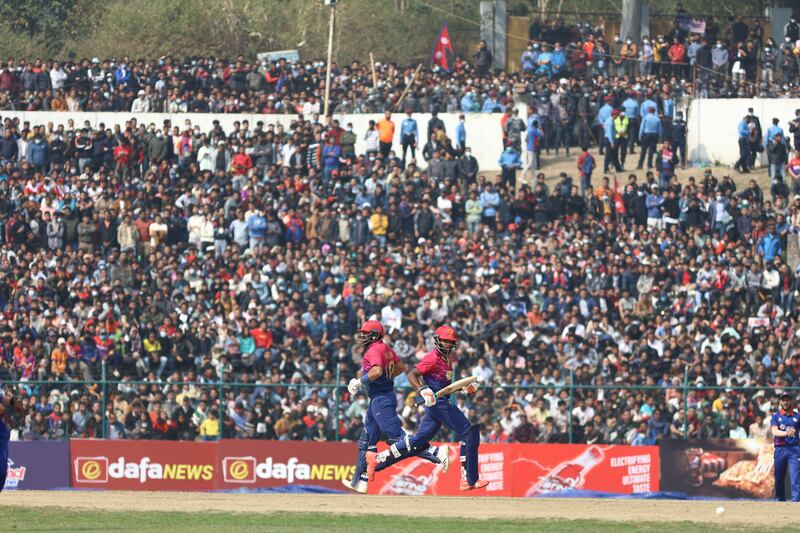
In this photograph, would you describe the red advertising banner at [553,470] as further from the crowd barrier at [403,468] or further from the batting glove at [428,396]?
the batting glove at [428,396]

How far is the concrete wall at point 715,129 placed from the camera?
141ft

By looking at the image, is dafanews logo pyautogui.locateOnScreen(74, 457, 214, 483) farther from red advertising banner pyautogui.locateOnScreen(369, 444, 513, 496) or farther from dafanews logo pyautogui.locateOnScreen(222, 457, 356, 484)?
red advertising banner pyautogui.locateOnScreen(369, 444, 513, 496)

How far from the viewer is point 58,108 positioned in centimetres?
4241

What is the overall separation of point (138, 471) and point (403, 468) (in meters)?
4.88

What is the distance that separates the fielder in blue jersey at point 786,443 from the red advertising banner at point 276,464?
7644 millimetres

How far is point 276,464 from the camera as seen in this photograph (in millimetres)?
28172

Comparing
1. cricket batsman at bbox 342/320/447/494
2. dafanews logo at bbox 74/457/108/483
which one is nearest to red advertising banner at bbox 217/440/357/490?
dafanews logo at bbox 74/457/108/483

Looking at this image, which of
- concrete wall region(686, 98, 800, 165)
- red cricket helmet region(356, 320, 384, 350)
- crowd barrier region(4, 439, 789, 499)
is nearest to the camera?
red cricket helmet region(356, 320, 384, 350)

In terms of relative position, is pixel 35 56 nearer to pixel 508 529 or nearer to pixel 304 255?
pixel 304 255

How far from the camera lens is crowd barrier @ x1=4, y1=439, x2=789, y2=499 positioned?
1069 inches

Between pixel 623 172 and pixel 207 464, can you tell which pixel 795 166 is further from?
pixel 207 464

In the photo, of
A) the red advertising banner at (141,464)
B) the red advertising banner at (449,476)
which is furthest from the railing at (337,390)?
the red advertising banner at (449,476)

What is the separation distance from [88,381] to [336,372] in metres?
4.64

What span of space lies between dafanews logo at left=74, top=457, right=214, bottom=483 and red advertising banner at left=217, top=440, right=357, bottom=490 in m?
0.54
